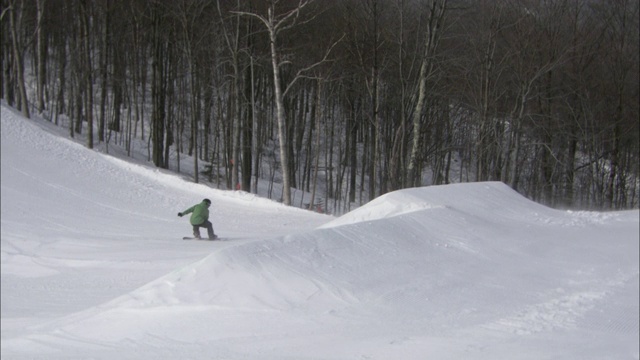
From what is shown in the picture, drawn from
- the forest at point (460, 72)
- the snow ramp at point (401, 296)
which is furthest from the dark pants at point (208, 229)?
the forest at point (460, 72)

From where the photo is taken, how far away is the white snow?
24.6 ft

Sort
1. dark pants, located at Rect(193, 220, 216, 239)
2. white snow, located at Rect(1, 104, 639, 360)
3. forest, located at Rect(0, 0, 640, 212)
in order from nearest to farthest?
white snow, located at Rect(1, 104, 639, 360), dark pants, located at Rect(193, 220, 216, 239), forest, located at Rect(0, 0, 640, 212)

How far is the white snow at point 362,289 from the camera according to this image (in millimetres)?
7500

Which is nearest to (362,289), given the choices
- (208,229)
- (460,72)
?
(208,229)

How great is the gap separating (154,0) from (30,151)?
10772 mm

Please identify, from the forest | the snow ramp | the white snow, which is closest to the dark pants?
the white snow

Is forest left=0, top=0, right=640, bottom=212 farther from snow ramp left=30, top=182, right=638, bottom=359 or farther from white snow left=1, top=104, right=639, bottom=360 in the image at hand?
snow ramp left=30, top=182, right=638, bottom=359

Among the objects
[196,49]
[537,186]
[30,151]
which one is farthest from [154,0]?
[537,186]

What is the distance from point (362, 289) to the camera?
30.1ft

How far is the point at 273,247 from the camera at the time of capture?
394 inches

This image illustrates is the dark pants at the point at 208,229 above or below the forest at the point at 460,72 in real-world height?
below

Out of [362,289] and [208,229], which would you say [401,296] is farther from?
[208,229]

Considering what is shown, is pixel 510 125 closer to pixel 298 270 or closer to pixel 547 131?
pixel 547 131

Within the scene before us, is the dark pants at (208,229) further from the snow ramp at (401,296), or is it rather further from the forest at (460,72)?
the forest at (460,72)
